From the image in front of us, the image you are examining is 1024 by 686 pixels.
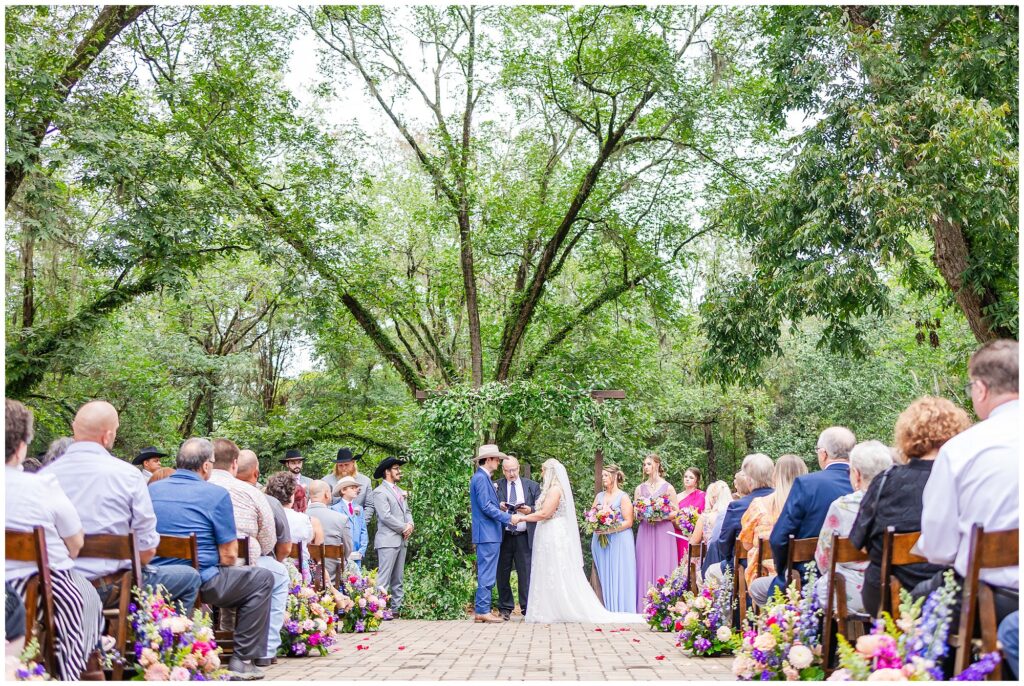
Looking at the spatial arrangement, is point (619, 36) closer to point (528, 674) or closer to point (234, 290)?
point (234, 290)

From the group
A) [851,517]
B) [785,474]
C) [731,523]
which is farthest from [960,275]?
[851,517]

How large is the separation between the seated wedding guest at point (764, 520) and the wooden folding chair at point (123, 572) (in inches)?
166

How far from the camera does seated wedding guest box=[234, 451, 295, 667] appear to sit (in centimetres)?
752

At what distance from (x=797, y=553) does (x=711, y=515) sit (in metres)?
3.81

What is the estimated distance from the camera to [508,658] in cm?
824

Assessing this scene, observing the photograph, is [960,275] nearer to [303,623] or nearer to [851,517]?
[851,517]

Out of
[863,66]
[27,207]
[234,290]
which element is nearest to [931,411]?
[863,66]

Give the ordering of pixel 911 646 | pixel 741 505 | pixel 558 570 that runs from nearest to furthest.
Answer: pixel 911 646 < pixel 741 505 < pixel 558 570

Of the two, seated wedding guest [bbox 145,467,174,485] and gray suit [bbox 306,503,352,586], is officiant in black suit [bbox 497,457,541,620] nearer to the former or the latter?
gray suit [bbox 306,503,352,586]

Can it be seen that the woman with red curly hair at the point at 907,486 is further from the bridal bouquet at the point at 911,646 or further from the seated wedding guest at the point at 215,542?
the seated wedding guest at the point at 215,542

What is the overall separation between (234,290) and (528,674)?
2007 cm

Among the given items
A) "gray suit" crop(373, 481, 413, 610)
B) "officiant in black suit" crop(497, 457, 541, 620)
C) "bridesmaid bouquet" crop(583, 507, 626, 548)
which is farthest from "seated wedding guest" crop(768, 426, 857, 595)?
"gray suit" crop(373, 481, 413, 610)

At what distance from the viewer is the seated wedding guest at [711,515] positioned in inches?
380

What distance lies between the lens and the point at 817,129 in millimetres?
13688
